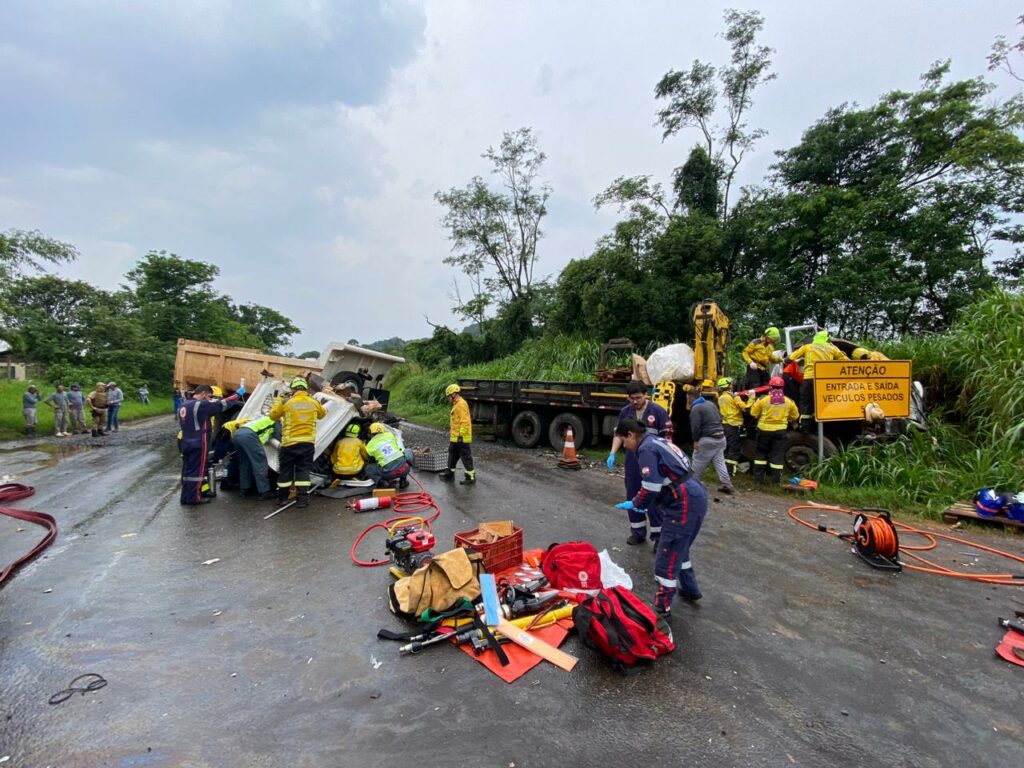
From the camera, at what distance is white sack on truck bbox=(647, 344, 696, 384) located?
25.3ft

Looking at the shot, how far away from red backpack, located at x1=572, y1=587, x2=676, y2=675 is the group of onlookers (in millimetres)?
15008

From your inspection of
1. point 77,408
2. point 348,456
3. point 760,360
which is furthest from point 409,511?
point 77,408

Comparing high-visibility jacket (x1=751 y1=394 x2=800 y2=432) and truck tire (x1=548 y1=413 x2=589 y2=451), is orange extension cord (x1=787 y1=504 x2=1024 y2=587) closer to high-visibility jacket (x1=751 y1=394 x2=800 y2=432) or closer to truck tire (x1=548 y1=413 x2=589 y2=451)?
high-visibility jacket (x1=751 y1=394 x2=800 y2=432)

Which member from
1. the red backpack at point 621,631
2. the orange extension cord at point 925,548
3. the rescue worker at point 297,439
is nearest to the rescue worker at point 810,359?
the orange extension cord at point 925,548

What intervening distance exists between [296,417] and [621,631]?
182 inches

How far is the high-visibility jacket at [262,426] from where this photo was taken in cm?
597

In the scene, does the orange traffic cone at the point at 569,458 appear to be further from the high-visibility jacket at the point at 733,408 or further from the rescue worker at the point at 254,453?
the rescue worker at the point at 254,453

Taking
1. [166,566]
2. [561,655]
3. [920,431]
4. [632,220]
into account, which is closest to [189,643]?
[166,566]

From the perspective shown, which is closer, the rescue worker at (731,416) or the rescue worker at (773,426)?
the rescue worker at (773,426)

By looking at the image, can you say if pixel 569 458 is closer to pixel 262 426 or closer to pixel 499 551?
pixel 499 551

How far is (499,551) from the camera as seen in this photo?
11.9 ft

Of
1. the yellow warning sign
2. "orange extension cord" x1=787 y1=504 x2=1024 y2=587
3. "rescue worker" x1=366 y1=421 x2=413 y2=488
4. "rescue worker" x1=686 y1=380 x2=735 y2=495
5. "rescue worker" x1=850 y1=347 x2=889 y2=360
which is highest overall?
"rescue worker" x1=850 y1=347 x2=889 y2=360

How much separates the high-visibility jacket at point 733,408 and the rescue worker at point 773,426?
0.27m

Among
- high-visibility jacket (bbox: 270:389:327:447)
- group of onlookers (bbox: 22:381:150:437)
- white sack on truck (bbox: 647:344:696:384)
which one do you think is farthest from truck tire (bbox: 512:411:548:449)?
group of onlookers (bbox: 22:381:150:437)
